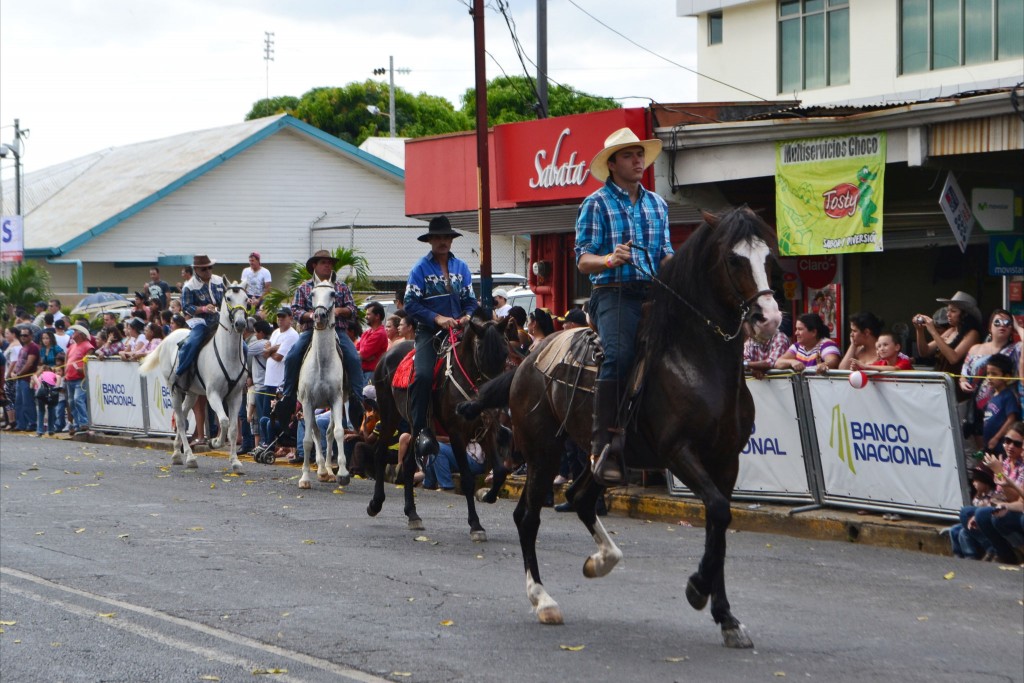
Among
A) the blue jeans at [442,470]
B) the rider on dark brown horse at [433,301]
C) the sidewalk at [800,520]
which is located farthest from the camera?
the blue jeans at [442,470]

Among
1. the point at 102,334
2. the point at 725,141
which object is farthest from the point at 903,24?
the point at 102,334

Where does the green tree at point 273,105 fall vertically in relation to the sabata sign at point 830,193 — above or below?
above

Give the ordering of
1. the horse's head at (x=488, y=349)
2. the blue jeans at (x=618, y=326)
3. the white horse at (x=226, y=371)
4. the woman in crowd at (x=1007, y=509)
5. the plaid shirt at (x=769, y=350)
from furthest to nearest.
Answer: the white horse at (x=226, y=371), the plaid shirt at (x=769, y=350), the horse's head at (x=488, y=349), the woman in crowd at (x=1007, y=509), the blue jeans at (x=618, y=326)

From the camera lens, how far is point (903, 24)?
3338 centimetres

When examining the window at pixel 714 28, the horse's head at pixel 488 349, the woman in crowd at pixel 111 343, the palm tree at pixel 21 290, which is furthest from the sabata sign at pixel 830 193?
the palm tree at pixel 21 290

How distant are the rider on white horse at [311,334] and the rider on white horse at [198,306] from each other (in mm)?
2621

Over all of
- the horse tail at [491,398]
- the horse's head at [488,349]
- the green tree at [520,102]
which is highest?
the green tree at [520,102]

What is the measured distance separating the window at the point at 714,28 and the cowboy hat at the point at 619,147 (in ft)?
107

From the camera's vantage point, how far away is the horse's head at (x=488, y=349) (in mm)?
12375

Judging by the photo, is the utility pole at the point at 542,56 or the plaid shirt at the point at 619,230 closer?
the plaid shirt at the point at 619,230

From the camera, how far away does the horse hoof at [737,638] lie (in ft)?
25.2

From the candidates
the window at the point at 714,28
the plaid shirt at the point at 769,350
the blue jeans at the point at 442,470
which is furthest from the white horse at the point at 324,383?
the window at the point at 714,28

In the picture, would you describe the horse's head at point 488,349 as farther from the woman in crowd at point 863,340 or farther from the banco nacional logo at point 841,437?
the woman in crowd at point 863,340

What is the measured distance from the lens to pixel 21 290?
1500 inches
